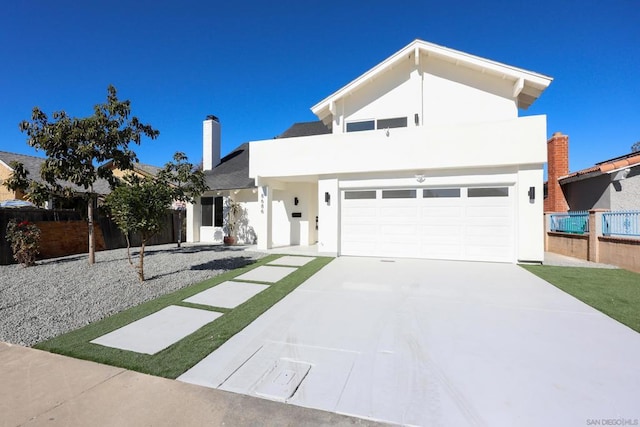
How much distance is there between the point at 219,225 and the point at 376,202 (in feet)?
31.7

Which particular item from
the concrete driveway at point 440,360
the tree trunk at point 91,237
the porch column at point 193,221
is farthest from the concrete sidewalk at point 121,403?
the porch column at point 193,221

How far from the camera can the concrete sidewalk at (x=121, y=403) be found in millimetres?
2508

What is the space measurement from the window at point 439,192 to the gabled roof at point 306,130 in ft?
24.6

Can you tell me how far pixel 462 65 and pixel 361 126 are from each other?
442 centimetres

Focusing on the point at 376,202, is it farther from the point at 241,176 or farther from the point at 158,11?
the point at 158,11

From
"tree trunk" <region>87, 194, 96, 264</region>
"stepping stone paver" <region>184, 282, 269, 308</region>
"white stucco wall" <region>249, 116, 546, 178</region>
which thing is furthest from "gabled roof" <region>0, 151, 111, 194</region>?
"stepping stone paver" <region>184, 282, 269, 308</region>

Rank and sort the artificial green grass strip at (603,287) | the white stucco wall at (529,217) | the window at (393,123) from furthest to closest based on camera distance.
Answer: the window at (393,123) < the white stucco wall at (529,217) < the artificial green grass strip at (603,287)

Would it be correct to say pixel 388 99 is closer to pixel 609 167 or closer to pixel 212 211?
pixel 609 167

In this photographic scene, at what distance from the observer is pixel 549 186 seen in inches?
561

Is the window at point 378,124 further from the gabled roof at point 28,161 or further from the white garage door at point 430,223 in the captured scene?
the gabled roof at point 28,161

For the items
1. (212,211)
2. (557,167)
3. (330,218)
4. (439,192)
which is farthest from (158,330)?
(557,167)

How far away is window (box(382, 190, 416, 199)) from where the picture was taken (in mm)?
10188

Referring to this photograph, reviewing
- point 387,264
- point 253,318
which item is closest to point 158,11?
point 253,318

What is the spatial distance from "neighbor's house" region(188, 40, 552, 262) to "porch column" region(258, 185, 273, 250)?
0.15 feet
